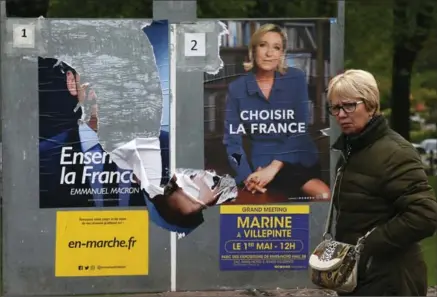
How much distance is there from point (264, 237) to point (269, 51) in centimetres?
149

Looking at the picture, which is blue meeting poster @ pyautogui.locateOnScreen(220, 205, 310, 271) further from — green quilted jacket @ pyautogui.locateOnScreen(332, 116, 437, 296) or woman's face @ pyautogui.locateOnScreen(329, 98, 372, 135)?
woman's face @ pyautogui.locateOnScreen(329, 98, 372, 135)

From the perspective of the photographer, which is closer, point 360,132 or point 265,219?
point 360,132

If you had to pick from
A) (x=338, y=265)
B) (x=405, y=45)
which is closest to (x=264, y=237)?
(x=338, y=265)

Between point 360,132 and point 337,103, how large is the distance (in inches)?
6.0

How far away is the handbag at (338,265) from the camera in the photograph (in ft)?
10.5

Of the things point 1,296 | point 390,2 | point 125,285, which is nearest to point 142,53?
point 125,285

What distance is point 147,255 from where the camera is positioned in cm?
639

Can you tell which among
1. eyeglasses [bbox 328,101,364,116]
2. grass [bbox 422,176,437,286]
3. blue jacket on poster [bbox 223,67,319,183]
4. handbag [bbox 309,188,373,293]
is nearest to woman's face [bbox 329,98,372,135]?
eyeglasses [bbox 328,101,364,116]

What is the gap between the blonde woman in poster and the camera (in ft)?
20.8

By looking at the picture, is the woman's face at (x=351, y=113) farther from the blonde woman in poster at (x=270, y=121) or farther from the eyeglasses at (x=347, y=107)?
the blonde woman in poster at (x=270, y=121)

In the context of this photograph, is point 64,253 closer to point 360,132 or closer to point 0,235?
point 0,235

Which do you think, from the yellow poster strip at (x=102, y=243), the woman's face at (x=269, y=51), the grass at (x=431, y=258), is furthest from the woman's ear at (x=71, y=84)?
the grass at (x=431, y=258)

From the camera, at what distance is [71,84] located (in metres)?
6.21

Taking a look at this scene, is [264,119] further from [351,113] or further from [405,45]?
[405,45]
